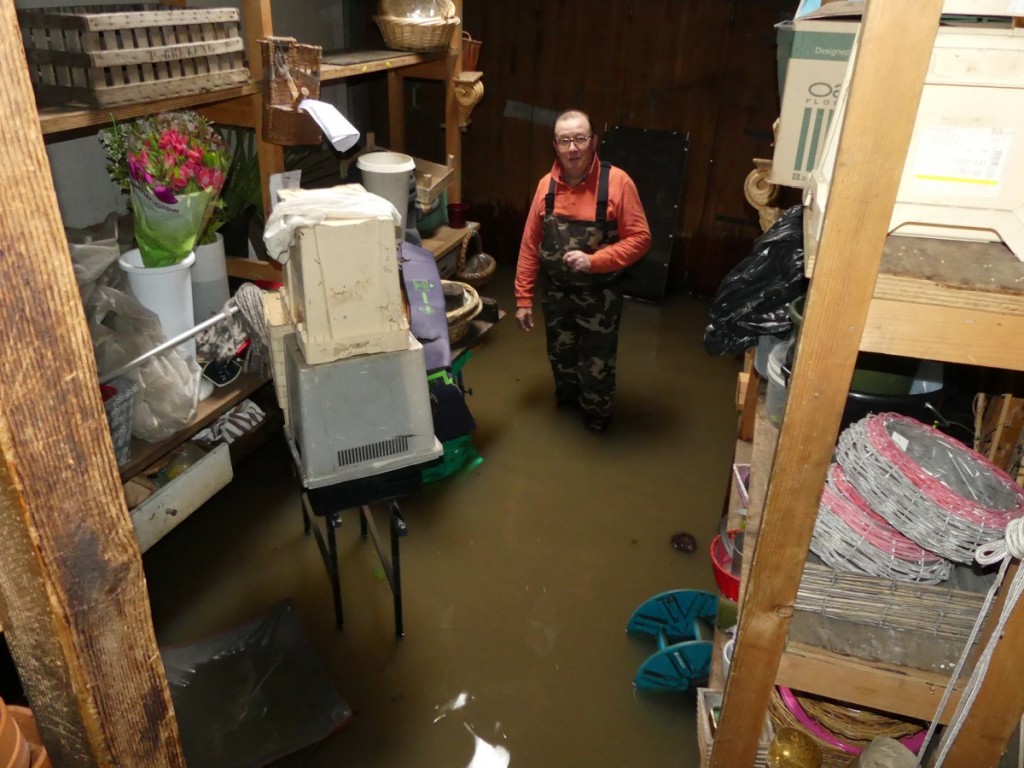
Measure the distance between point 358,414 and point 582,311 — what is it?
1.67 metres

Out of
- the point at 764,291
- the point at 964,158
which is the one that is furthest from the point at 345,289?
the point at 964,158

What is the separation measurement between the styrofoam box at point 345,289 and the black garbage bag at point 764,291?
898 millimetres

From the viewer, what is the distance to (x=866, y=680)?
122cm

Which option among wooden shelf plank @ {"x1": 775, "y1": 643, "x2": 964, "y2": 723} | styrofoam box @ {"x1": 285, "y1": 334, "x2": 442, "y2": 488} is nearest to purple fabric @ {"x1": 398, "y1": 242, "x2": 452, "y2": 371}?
styrofoam box @ {"x1": 285, "y1": 334, "x2": 442, "y2": 488}

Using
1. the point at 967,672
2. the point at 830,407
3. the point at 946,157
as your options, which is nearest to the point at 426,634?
the point at 967,672

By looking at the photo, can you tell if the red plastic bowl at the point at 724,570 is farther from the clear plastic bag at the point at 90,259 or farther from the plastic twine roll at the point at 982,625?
the clear plastic bag at the point at 90,259

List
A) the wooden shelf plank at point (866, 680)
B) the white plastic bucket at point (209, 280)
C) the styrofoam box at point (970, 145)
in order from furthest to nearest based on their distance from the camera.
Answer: the white plastic bucket at point (209, 280) → the wooden shelf plank at point (866, 680) → the styrofoam box at point (970, 145)

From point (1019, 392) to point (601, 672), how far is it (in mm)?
1513

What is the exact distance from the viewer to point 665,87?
473 cm

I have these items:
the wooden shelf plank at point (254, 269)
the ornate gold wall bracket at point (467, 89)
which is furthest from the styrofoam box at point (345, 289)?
the ornate gold wall bracket at point (467, 89)

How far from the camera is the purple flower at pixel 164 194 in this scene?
2.28 m

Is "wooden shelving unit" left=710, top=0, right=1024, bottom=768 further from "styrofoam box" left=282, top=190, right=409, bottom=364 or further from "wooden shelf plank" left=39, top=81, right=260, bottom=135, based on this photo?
"wooden shelf plank" left=39, top=81, right=260, bottom=135

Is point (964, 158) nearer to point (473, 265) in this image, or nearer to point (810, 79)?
point (810, 79)

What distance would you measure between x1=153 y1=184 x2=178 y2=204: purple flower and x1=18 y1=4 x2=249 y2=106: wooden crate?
256mm
